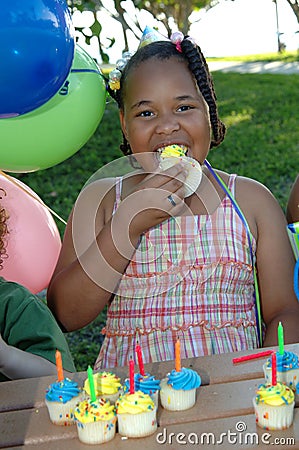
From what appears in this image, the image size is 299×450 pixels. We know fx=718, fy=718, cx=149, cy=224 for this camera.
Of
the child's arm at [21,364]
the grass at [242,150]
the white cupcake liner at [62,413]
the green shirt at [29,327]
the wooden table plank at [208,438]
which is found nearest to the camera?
the wooden table plank at [208,438]

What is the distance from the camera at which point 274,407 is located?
126cm

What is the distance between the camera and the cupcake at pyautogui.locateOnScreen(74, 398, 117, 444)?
1282 mm

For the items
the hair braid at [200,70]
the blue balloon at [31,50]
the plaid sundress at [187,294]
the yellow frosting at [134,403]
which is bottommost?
the plaid sundress at [187,294]

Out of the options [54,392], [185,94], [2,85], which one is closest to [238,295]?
[185,94]

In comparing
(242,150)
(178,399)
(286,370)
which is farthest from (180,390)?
(242,150)

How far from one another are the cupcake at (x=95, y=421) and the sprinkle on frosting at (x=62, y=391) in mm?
44

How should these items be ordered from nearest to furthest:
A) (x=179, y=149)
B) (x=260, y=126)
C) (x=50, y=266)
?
1. (x=179, y=149)
2. (x=50, y=266)
3. (x=260, y=126)

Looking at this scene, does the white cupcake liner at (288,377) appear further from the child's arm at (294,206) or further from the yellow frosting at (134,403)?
the child's arm at (294,206)

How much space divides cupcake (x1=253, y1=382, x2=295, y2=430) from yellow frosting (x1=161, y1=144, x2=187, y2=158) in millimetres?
724

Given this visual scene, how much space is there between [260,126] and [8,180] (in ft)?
15.9

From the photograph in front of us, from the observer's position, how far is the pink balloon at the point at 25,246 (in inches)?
85.4

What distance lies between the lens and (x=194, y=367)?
60.2 inches

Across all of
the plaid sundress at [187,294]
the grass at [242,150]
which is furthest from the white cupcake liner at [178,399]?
the grass at [242,150]

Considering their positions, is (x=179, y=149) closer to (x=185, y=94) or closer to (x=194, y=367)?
(x=185, y=94)
